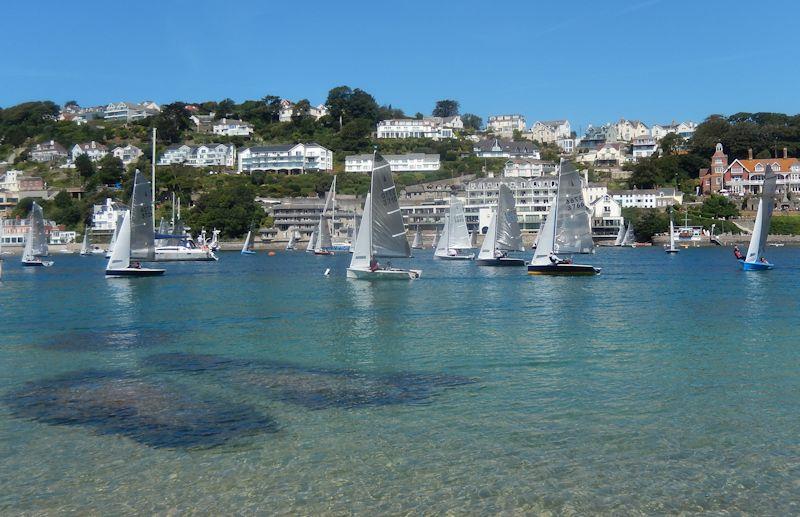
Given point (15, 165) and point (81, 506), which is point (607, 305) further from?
point (15, 165)

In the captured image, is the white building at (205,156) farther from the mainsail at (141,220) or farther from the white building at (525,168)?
the mainsail at (141,220)

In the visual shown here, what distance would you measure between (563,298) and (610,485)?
25.3 meters

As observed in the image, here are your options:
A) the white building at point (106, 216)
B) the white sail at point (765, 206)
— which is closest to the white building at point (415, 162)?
the white building at point (106, 216)

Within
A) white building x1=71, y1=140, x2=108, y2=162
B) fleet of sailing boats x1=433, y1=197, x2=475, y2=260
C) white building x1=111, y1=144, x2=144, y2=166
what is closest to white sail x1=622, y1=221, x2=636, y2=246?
fleet of sailing boats x1=433, y1=197, x2=475, y2=260

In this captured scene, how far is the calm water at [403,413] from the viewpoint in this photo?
32.3 ft

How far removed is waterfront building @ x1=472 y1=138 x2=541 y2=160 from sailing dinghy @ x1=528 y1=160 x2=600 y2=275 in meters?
120

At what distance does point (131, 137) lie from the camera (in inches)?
7057

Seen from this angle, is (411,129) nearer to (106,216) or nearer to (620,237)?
(620,237)

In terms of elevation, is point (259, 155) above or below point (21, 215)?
above

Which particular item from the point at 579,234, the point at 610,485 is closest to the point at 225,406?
the point at 610,485

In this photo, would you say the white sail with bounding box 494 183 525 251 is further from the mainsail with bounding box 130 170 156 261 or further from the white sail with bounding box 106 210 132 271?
the white sail with bounding box 106 210 132 271

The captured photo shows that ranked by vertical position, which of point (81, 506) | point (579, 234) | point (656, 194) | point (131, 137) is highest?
point (131, 137)

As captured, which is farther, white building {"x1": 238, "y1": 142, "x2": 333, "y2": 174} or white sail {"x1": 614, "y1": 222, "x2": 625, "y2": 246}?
white building {"x1": 238, "y1": 142, "x2": 333, "y2": 174}

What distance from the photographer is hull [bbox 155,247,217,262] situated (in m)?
79.6
